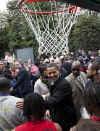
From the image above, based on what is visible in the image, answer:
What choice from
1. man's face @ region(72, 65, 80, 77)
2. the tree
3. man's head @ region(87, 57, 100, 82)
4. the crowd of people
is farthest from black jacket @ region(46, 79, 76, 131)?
the tree

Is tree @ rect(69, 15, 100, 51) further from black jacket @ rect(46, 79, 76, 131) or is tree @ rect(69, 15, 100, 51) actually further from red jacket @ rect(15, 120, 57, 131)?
red jacket @ rect(15, 120, 57, 131)

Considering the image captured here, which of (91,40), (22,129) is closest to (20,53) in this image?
(91,40)

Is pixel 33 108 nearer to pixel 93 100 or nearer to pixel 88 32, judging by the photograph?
pixel 93 100

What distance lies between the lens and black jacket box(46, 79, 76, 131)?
292 cm

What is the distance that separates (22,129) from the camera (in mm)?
2191

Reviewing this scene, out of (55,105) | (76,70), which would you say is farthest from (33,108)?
(76,70)

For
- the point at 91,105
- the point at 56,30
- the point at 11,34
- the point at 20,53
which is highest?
the point at 91,105

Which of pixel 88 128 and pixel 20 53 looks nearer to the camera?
pixel 88 128

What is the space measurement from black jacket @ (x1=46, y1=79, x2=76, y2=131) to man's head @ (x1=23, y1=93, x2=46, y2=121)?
22.2 inches

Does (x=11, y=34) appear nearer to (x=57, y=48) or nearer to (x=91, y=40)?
(x=91, y=40)

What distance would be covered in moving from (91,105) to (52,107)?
1.25 m

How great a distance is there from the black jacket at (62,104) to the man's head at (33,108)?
56 cm

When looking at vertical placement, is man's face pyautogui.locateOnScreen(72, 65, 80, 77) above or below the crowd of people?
below

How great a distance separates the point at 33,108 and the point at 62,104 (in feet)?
2.83
